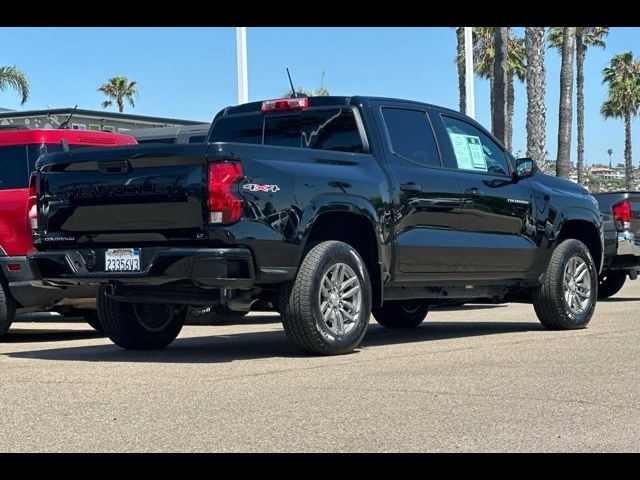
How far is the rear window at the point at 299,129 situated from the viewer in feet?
33.2

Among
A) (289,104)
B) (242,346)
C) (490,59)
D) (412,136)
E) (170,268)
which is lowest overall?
(242,346)

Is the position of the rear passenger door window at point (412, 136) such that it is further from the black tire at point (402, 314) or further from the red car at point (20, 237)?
the red car at point (20, 237)

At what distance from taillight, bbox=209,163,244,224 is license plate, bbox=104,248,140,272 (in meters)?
0.69

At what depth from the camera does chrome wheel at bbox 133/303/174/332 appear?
10266 mm

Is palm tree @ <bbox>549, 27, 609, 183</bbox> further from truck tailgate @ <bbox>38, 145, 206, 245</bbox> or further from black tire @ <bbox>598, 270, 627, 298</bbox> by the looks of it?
truck tailgate @ <bbox>38, 145, 206, 245</bbox>

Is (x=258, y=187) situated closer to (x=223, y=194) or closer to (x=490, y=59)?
(x=223, y=194)

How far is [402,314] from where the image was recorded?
40.2 feet

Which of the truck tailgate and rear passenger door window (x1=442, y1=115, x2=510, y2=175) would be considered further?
rear passenger door window (x1=442, y1=115, x2=510, y2=175)

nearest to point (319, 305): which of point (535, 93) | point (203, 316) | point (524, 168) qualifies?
point (524, 168)

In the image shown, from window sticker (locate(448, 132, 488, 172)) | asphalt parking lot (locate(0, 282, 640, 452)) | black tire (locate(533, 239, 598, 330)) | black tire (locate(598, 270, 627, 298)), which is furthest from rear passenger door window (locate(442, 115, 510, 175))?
black tire (locate(598, 270, 627, 298))

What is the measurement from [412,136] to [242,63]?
42.9ft

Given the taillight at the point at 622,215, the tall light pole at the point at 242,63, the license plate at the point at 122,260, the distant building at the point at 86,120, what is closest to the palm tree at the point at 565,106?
the tall light pole at the point at 242,63

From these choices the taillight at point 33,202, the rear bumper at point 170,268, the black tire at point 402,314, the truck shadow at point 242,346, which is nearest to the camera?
the rear bumper at point 170,268

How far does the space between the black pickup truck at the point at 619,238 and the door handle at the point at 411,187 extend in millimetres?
7083
